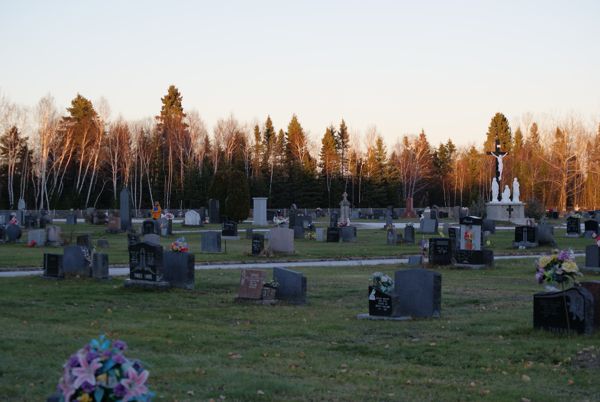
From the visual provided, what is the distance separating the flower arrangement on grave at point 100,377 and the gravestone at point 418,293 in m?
10.7

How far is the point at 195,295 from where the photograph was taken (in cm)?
1859

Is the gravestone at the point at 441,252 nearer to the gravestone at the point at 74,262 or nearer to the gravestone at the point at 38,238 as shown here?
the gravestone at the point at 74,262

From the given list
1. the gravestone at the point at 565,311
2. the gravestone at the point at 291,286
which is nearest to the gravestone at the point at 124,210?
the gravestone at the point at 291,286

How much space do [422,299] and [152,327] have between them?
5.02 m

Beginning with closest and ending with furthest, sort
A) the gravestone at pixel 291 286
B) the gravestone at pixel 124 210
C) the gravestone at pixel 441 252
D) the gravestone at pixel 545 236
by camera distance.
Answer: the gravestone at pixel 291 286 → the gravestone at pixel 441 252 → the gravestone at pixel 545 236 → the gravestone at pixel 124 210

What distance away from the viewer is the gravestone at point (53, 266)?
21562 millimetres

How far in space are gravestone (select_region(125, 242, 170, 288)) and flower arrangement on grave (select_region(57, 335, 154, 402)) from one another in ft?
47.8

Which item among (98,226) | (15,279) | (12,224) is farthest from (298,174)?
(15,279)

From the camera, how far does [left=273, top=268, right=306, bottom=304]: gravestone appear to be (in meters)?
17.3

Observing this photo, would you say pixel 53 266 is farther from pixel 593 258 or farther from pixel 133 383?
pixel 133 383

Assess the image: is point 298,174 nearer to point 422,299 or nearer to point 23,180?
point 23,180

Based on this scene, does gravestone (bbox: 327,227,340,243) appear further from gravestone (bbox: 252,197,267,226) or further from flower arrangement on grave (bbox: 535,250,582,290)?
flower arrangement on grave (bbox: 535,250,582,290)

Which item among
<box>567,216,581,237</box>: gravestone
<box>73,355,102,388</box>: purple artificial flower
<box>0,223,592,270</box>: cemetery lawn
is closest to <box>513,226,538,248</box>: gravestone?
<box>0,223,592,270</box>: cemetery lawn

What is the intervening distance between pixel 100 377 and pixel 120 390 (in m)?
0.14
